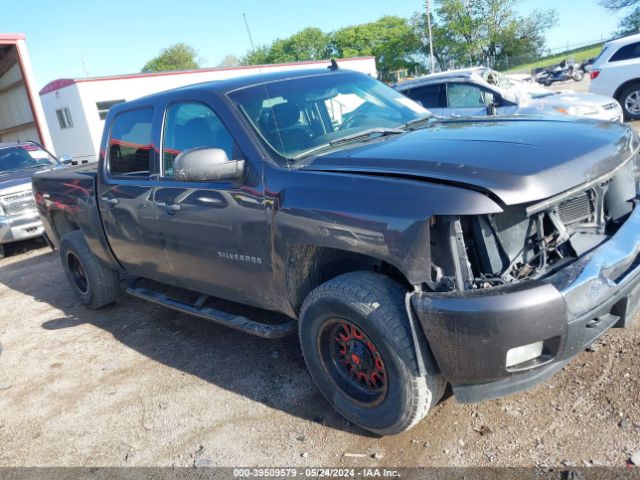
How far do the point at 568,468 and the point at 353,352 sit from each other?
113 centimetres

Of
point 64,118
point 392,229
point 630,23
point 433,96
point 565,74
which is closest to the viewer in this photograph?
point 392,229

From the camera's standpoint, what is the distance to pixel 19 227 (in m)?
8.38

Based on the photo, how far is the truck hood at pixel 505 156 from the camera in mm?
2309

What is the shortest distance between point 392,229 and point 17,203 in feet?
26.0

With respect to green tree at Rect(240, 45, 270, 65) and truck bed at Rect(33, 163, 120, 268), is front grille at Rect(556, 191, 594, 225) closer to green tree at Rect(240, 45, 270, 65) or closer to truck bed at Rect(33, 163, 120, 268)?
green tree at Rect(240, 45, 270, 65)

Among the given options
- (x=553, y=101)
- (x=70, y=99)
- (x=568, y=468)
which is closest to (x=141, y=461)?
(x=568, y=468)

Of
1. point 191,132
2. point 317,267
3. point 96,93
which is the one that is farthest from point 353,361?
point 96,93

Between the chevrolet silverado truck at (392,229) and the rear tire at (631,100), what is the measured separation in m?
9.68

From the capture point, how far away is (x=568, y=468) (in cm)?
242

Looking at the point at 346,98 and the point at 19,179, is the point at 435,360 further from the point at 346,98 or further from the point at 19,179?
the point at 19,179

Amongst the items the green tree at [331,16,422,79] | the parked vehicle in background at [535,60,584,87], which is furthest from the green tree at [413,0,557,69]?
the parked vehicle in background at [535,60,584,87]

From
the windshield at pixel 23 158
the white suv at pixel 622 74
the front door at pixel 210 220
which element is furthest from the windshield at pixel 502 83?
the windshield at pixel 23 158

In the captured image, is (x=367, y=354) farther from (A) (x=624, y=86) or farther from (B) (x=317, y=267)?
(A) (x=624, y=86)

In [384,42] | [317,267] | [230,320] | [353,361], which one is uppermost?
[384,42]
